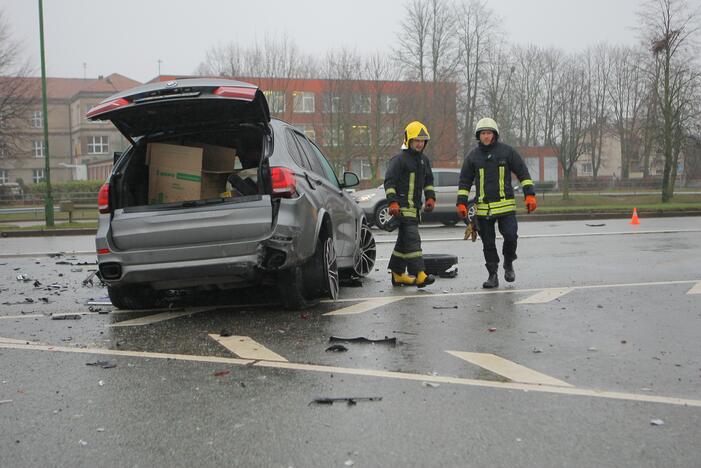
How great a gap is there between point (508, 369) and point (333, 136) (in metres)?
38.9

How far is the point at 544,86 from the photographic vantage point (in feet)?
177

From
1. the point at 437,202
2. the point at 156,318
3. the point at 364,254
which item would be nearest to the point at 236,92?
the point at 156,318

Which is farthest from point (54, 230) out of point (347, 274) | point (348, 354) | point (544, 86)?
point (544, 86)

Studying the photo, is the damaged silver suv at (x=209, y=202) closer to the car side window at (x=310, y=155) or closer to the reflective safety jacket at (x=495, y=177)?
the car side window at (x=310, y=155)

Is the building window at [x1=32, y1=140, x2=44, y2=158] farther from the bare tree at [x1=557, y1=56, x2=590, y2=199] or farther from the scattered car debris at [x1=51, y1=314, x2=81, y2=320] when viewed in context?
the scattered car debris at [x1=51, y1=314, x2=81, y2=320]

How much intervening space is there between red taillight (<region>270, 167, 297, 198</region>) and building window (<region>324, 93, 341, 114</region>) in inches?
1448

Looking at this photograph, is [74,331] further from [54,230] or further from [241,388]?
[54,230]

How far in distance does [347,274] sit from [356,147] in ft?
113

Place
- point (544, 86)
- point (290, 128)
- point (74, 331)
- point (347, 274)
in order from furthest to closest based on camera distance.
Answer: point (544, 86) < point (347, 274) < point (290, 128) < point (74, 331)

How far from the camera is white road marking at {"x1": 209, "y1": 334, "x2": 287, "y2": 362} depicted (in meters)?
5.00

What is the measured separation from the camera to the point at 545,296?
738cm

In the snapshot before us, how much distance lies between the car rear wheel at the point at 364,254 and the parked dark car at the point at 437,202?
11115mm

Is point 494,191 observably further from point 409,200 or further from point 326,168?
point 326,168

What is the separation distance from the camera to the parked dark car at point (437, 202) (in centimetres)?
2127
